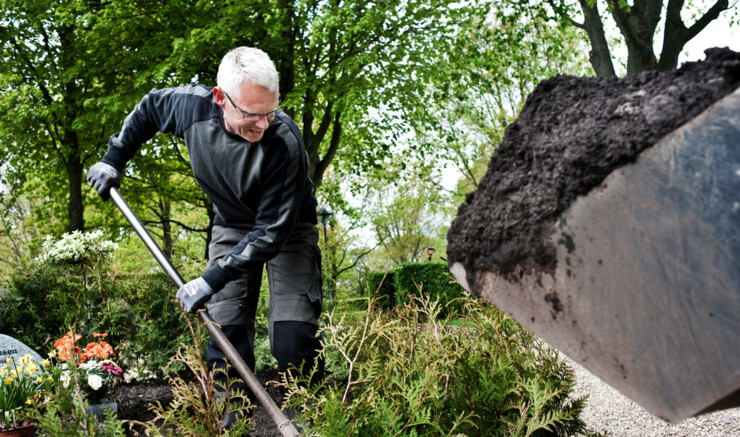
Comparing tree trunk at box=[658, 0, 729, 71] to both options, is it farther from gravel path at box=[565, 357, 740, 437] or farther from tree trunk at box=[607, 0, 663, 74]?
gravel path at box=[565, 357, 740, 437]

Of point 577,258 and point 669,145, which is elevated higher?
point 669,145

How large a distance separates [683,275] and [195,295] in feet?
7.67

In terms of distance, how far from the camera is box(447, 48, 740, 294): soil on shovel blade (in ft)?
4.08

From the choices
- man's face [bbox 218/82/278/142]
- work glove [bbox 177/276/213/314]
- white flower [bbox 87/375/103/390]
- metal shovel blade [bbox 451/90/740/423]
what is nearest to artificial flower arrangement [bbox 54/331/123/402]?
white flower [bbox 87/375/103/390]

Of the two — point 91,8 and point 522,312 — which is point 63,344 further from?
point 91,8

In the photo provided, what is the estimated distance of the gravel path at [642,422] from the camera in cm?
439

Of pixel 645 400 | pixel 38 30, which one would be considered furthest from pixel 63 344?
pixel 38 30

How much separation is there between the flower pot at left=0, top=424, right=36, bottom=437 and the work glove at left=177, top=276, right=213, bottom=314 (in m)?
1.57

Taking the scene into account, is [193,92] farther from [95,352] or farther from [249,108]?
[95,352]

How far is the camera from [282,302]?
131 inches

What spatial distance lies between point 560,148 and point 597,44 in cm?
957

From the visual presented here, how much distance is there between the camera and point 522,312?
1511 millimetres

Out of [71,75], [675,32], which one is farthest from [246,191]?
[71,75]

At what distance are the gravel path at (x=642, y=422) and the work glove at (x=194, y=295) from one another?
277 cm
